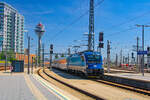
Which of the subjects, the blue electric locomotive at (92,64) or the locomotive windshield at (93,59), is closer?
the blue electric locomotive at (92,64)

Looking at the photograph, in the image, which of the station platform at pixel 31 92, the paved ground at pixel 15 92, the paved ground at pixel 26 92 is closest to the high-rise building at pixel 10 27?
the paved ground at pixel 26 92

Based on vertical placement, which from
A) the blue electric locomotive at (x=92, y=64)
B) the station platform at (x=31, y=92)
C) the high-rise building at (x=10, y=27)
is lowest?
the station platform at (x=31, y=92)

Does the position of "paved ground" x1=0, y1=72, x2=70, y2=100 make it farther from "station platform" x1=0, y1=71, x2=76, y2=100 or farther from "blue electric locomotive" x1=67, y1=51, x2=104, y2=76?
"blue electric locomotive" x1=67, y1=51, x2=104, y2=76

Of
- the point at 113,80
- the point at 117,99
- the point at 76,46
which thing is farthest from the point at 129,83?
the point at 76,46

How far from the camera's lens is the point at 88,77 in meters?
25.5

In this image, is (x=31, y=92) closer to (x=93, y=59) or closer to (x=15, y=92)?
(x=15, y=92)

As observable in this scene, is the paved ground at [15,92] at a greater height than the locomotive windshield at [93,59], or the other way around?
Answer: the locomotive windshield at [93,59]

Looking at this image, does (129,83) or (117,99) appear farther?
(129,83)

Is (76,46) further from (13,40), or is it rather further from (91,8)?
(13,40)

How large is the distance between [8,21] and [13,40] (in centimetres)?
1250

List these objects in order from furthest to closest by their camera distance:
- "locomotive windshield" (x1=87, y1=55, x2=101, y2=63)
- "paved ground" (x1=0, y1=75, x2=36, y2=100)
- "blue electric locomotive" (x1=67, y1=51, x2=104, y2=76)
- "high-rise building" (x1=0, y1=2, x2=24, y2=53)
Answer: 1. "high-rise building" (x1=0, y1=2, x2=24, y2=53)
2. "locomotive windshield" (x1=87, y1=55, x2=101, y2=63)
3. "blue electric locomotive" (x1=67, y1=51, x2=104, y2=76)
4. "paved ground" (x1=0, y1=75, x2=36, y2=100)

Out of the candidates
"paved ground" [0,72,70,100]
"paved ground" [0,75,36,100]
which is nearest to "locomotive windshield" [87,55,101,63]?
"paved ground" [0,72,70,100]

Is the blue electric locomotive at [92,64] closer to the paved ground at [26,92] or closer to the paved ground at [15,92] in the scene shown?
the paved ground at [26,92]

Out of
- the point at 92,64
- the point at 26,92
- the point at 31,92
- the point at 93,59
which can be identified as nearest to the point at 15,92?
the point at 26,92
